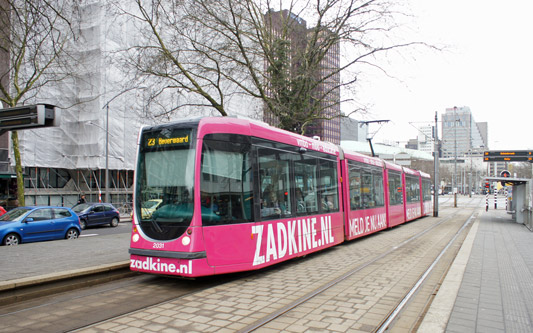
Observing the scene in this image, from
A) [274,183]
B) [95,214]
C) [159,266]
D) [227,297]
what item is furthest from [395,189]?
[95,214]

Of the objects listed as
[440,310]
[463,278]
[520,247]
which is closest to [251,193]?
[440,310]

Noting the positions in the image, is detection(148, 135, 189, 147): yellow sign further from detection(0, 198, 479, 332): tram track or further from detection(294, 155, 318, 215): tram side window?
detection(294, 155, 318, 215): tram side window

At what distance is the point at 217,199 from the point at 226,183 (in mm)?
342

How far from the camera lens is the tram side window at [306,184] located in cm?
901

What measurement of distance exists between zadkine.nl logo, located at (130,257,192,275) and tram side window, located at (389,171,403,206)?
12757 millimetres

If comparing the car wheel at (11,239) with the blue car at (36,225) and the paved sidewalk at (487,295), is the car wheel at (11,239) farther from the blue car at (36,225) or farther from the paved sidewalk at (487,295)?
the paved sidewalk at (487,295)

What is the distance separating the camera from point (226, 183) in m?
6.97

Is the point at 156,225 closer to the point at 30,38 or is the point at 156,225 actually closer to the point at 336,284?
the point at 336,284

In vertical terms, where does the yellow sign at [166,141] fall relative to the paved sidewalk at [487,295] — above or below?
above

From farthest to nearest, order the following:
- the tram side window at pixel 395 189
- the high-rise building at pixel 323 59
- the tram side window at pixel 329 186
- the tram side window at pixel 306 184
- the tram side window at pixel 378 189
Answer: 1. the tram side window at pixel 395 189
2. the high-rise building at pixel 323 59
3. the tram side window at pixel 378 189
4. the tram side window at pixel 329 186
5. the tram side window at pixel 306 184

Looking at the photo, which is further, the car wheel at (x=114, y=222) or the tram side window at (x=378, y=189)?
the car wheel at (x=114, y=222)

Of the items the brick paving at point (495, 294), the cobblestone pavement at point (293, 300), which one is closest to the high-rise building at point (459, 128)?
the brick paving at point (495, 294)

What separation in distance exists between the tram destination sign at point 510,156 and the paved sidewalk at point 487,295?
18833mm

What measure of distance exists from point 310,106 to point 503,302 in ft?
41.3
